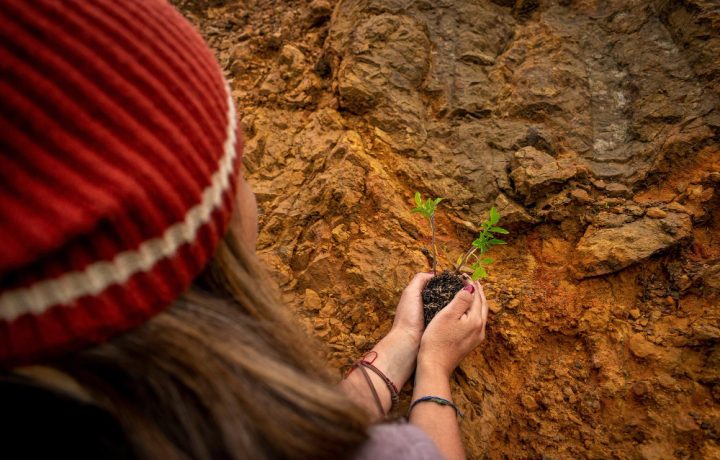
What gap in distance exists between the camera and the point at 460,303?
67.6 inches

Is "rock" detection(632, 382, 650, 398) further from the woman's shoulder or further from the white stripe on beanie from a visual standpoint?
the white stripe on beanie

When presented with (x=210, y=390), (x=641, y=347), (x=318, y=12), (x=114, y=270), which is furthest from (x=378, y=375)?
(x=318, y=12)

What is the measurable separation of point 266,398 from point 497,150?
1949mm

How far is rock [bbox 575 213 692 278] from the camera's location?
1777 millimetres

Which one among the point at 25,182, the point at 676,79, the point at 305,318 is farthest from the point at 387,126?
the point at 25,182

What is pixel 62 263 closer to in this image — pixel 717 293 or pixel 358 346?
pixel 358 346

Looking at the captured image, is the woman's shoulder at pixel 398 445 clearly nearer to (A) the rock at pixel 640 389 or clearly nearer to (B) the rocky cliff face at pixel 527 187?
(B) the rocky cliff face at pixel 527 187

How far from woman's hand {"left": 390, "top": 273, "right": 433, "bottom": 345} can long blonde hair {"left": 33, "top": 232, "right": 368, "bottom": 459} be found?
845 mm

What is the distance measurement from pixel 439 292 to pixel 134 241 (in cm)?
140

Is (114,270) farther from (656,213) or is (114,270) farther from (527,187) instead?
(656,213)

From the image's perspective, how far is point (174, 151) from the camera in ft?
2.52

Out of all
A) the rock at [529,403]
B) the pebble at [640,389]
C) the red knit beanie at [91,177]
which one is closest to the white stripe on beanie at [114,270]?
the red knit beanie at [91,177]

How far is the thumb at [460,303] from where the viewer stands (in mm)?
1696

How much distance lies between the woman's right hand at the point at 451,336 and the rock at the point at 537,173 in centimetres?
76
